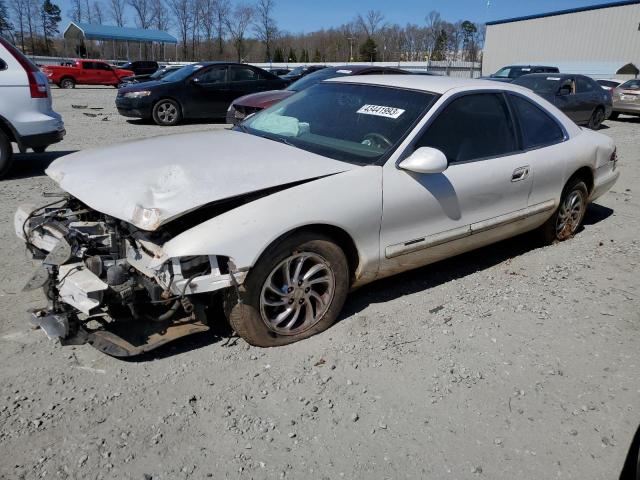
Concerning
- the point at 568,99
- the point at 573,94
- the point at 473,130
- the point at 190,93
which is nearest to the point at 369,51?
the point at 573,94

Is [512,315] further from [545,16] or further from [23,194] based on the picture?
[545,16]

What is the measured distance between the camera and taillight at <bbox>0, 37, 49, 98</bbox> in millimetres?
6582

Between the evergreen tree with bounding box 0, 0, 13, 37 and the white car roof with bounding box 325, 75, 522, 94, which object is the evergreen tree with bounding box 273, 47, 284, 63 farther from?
the white car roof with bounding box 325, 75, 522, 94

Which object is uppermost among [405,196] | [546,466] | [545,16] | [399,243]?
[545,16]

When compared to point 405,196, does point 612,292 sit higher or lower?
lower

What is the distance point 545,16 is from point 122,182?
4500 centimetres

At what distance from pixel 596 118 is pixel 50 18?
7350 cm

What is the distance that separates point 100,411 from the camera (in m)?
2.61

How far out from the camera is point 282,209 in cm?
291

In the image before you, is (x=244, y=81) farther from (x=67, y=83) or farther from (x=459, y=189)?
(x=67, y=83)

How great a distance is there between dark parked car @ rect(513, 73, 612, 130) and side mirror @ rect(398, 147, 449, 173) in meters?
10.8

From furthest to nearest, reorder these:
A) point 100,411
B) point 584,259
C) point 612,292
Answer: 1. point 584,259
2. point 612,292
3. point 100,411

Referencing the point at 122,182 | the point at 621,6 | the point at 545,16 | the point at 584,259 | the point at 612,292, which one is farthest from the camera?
the point at 545,16

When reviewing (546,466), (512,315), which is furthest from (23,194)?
(546,466)
